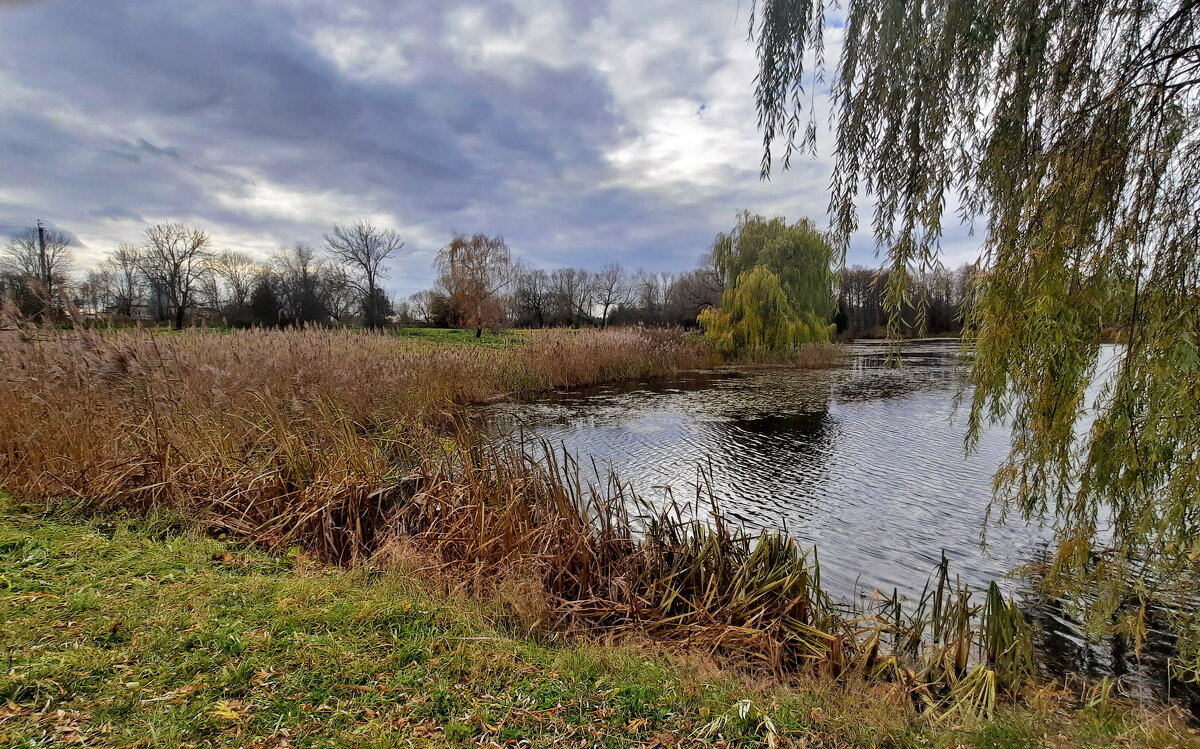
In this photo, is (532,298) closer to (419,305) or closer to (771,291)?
(419,305)

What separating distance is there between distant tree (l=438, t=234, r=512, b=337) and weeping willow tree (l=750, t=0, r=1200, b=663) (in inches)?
1188

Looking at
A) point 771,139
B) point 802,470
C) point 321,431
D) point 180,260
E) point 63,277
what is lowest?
point 802,470

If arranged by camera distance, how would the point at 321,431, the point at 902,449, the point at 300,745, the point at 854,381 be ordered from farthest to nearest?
1. the point at 854,381
2. the point at 902,449
3. the point at 321,431
4. the point at 300,745

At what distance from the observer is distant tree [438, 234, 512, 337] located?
1231 inches

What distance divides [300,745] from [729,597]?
246 cm

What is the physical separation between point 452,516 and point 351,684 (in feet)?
6.17

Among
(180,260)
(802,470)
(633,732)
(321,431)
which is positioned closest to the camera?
(633,732)

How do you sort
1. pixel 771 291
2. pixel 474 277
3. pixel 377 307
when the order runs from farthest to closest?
pixel 377 307 < pixel 474 277 < pixel 771 291

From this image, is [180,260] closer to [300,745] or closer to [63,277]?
[63,277]

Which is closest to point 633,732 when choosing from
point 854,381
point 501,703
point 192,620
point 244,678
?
point 501,703

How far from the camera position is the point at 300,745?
1547 millimetres

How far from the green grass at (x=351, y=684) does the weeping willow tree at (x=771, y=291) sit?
18997mm

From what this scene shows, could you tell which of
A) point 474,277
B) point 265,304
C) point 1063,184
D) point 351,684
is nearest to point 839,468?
point 1063,184

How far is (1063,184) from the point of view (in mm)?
2303
